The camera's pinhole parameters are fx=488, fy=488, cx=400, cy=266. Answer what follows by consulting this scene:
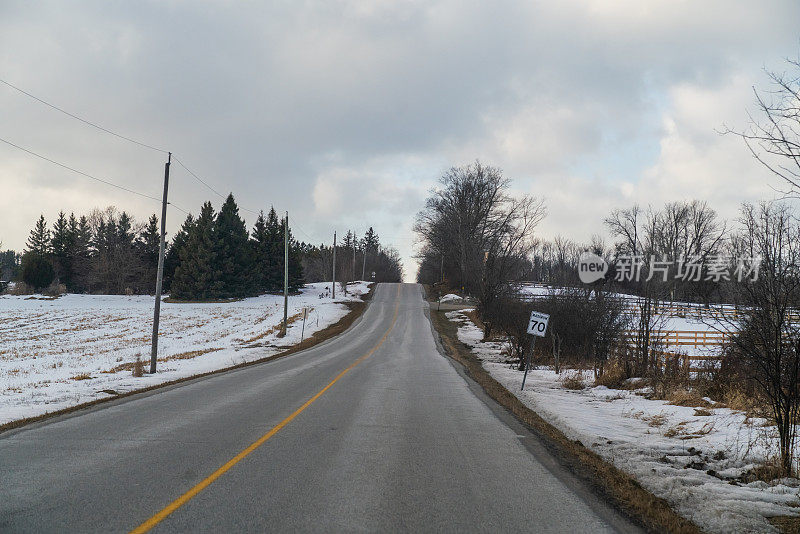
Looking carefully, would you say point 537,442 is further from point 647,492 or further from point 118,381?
point 118,381

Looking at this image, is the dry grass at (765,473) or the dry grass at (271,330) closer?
the dry grass at (765,473)

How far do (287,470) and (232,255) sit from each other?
63.5 meters

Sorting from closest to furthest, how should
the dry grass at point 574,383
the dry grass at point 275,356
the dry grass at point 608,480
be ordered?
1. the dry grass at point 608,480
2. the dry grass at point 275,356
3. the dry grass at point 574,383

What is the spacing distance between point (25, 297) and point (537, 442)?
79072 mm

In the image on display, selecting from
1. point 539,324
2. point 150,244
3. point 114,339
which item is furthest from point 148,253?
point 539,324

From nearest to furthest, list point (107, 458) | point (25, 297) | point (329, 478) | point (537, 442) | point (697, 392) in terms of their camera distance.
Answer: point (329, 478), point (107, 458), point (537, 442), point (697, 392), point (25, 297)

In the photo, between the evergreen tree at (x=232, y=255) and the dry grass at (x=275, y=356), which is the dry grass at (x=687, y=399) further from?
the evergreen tree at (x=232, y=255)

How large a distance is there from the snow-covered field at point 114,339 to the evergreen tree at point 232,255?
2595 millimetres

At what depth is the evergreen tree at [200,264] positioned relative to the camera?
205 ft

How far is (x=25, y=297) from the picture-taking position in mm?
66375

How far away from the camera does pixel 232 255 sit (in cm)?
6544

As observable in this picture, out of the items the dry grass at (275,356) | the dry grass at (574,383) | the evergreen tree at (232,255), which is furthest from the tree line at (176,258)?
the dry grass at (574,383)

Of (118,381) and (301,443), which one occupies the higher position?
(301,443)

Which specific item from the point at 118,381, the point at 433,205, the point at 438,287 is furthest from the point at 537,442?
the point at 438,287
